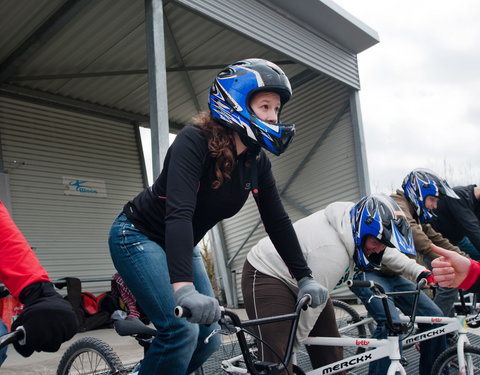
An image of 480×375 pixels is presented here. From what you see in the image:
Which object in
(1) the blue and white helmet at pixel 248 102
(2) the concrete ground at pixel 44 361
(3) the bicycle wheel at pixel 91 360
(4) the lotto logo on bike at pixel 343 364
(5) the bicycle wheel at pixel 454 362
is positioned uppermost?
(1) the blue and white helmet at pixel 248 102

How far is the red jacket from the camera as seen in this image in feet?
5.07

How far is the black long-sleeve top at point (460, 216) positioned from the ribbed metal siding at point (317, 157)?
572 centimetres

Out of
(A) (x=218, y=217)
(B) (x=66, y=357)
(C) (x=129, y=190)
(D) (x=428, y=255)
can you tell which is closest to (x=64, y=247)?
(C) (x=129, y=190)

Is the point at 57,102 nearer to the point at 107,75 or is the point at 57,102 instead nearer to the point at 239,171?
the point at 107,75

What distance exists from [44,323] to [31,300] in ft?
0.43

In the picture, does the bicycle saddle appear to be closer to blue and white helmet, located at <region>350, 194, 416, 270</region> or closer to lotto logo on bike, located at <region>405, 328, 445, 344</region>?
blue and white helmet, located at <region>350, 194, 416, 270</region>

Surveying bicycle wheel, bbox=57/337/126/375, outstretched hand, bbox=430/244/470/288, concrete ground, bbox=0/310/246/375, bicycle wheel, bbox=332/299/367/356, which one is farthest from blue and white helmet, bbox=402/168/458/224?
concrete ground, bbox=0/310/246/375

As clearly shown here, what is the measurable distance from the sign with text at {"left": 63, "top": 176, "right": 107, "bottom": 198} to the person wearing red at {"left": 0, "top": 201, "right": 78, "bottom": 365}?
410 inches

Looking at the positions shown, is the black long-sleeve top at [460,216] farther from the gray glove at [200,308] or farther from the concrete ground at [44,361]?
the gray glove at [200,308]

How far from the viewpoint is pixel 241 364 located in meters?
3.38

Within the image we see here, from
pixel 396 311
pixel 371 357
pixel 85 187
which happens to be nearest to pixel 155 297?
pixel 371 357

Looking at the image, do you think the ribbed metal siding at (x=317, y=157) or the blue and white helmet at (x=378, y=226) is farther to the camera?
the ribbed metal siding at (x=317, y=157)

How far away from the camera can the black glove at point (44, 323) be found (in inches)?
54.0

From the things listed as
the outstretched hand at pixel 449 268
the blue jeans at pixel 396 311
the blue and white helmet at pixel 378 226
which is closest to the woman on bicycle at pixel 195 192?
the outstretched hand at pixel 449 268
